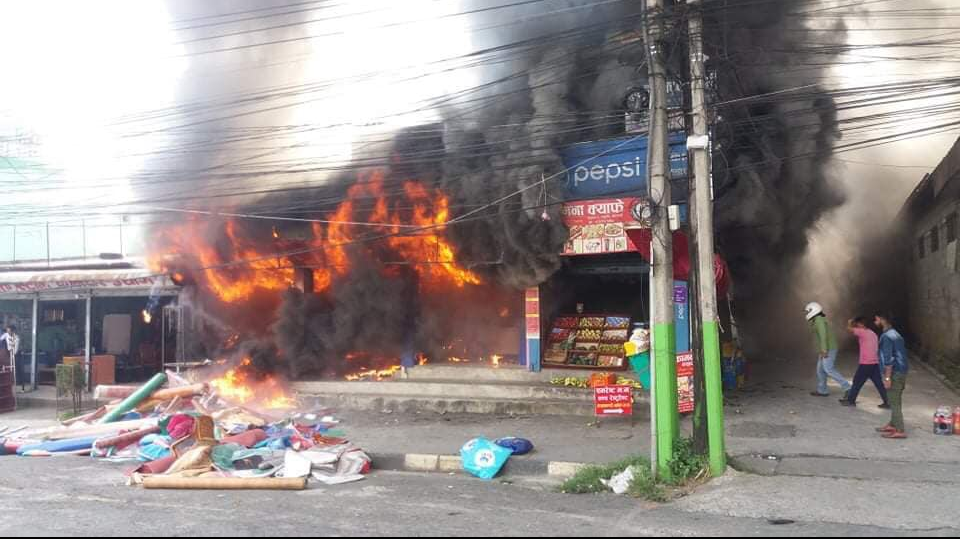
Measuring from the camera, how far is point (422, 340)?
14805 millimetres

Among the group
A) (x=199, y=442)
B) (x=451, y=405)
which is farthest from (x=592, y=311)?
(x=199, y=442)

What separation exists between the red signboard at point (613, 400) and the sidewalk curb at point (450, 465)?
0.97 metres

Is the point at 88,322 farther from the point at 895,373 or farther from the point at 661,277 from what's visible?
the point at 895,373

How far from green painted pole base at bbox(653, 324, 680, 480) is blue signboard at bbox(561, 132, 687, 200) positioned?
4.95m

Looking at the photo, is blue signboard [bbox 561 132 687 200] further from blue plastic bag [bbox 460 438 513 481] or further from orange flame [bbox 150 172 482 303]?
blue plastic bag [bbox 460 438 513 481]

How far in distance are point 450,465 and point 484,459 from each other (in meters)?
0.68

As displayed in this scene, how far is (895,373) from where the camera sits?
8492 mm

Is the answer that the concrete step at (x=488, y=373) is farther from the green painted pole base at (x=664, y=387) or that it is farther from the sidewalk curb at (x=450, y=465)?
the green painted pole base at (x=664, y=387)

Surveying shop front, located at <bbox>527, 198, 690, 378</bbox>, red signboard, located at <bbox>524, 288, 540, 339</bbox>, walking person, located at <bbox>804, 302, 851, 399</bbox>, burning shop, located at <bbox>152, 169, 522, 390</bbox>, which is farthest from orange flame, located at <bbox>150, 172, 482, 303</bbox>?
walking person, located at <bbox>804, 302, 851, 399</bbox>

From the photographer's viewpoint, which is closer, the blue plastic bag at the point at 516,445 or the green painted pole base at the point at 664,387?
the green painted pole base at the point at 664,387

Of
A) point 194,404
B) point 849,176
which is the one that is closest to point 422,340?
point 194,404

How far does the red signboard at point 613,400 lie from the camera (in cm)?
883

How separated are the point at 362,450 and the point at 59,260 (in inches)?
693

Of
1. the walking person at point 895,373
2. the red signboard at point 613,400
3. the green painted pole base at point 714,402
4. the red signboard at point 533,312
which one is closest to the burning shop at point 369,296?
the red signboard at point 533,312
